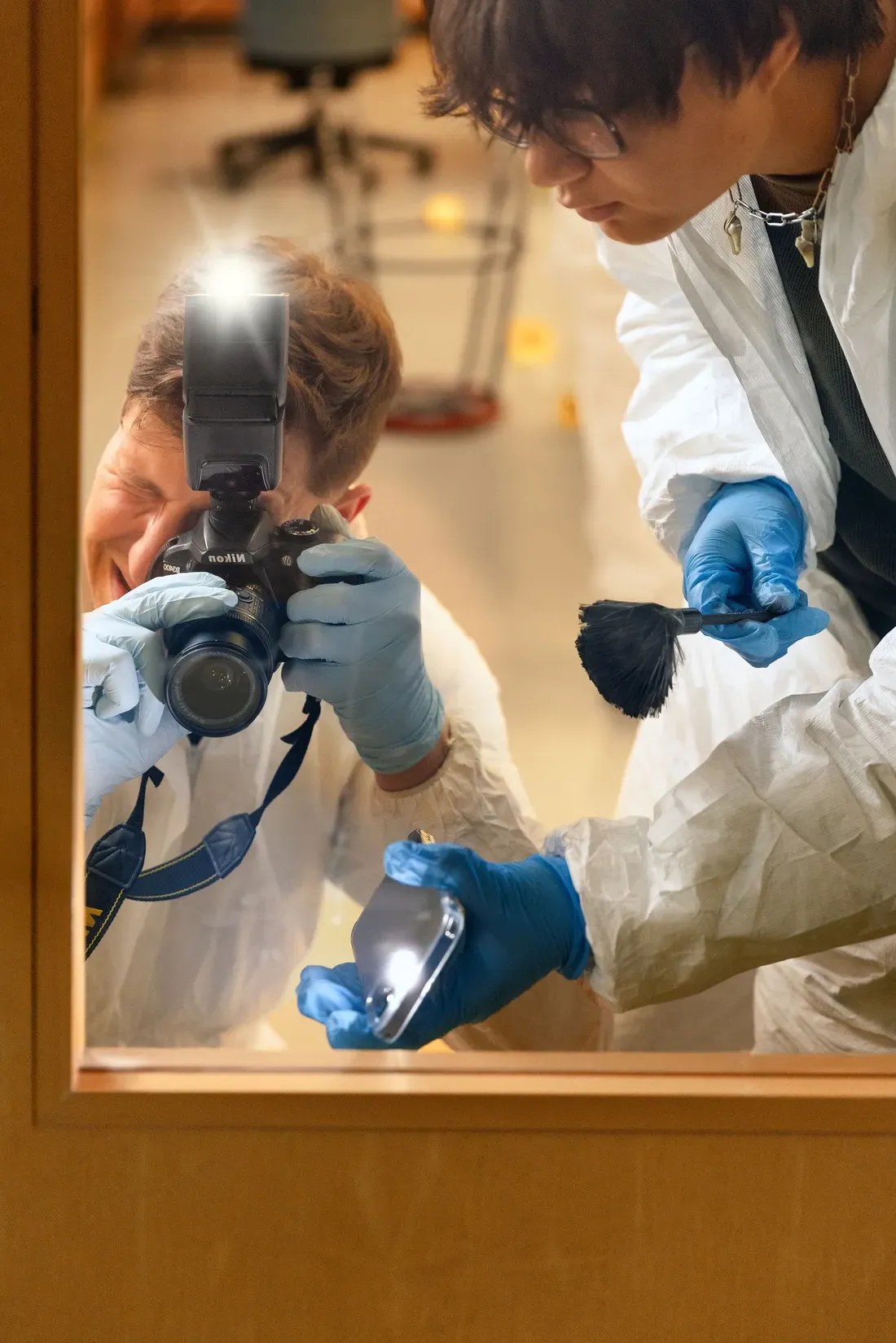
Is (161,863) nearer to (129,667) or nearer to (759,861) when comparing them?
(129,667)

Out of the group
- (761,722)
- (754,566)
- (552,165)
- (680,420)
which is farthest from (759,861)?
(552,165)

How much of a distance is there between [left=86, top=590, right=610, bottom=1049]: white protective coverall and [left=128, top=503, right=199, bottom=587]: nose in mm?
103

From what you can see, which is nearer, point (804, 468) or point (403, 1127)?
point (403, 1127)

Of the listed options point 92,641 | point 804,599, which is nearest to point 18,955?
point 92,641

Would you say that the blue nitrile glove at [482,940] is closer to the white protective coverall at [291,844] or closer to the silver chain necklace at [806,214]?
the white protective coverall at [291,844]

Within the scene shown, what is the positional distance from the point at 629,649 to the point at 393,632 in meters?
0.14

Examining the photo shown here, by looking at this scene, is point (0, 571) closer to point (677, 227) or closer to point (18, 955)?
point (18, 955)

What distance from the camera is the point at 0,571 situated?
697mm

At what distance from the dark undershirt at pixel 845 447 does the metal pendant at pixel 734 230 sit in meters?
0.02

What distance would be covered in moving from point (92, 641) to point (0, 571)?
7 cm

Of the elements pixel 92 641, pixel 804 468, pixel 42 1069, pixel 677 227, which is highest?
pixel 677 227

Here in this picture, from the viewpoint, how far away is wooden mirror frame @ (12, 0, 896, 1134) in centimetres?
65

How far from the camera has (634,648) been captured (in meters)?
0.82

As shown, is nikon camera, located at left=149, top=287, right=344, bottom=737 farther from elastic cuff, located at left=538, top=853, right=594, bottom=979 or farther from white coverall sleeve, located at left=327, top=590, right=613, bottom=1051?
elastic cuff, located at left=538, top=853, right=594, bottom=979
